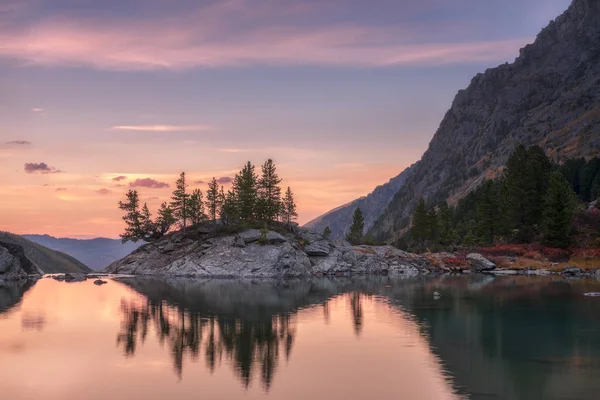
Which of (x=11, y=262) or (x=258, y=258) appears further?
(x=258, y=258)

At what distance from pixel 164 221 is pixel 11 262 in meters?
41.9

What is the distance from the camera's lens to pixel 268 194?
6107 inches

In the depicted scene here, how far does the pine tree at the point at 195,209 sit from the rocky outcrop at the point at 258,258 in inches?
379

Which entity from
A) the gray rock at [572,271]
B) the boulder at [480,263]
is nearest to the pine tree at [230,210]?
the boulder at [480,263]

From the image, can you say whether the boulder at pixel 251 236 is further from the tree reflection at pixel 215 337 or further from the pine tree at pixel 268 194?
the tree reflection at pixel 215 337

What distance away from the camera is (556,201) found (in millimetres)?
132375

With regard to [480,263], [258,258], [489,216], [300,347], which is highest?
[489,216]

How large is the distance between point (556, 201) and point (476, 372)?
111 meters

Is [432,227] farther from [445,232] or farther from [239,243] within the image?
[239,243]

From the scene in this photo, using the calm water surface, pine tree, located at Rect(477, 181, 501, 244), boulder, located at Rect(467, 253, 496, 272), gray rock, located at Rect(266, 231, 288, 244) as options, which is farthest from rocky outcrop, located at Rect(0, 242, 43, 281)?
pine tree, located at Rect(477, 181, 501, 244)

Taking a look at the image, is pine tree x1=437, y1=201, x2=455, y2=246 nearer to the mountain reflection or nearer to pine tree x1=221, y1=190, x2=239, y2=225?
pine tree x1=221, y1=190, x2=239, y2=225

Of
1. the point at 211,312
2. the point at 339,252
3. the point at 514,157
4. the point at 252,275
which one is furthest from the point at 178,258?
the point at 514,157

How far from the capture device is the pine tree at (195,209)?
15046 centimetres

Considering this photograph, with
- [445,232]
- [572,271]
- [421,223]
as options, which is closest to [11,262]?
[421,223]
